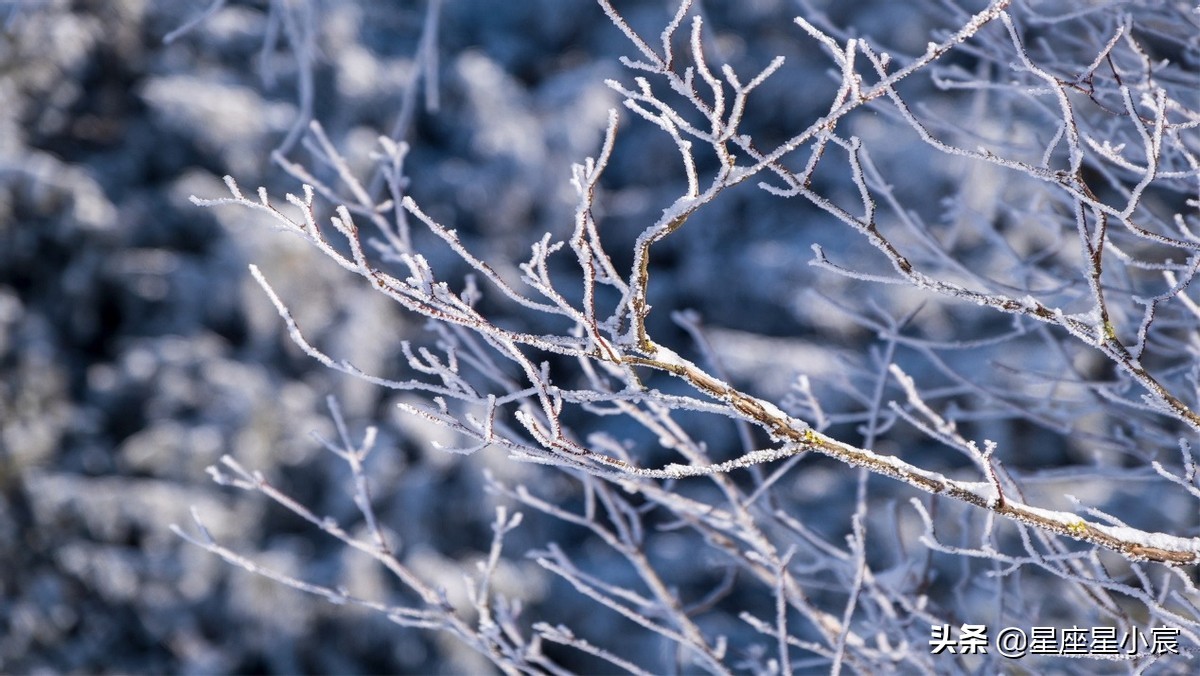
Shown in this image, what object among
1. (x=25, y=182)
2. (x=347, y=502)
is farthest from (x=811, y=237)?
(x=25, y=182)

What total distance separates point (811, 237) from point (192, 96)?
3110 mm

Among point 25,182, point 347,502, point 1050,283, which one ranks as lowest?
point 25,182

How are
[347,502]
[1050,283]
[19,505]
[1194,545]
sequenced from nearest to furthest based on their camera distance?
[1194,545] < [1050,283] < [19,505] < [347,502]

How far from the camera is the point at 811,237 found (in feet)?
16.2

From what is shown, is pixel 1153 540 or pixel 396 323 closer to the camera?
pixel 1153 540

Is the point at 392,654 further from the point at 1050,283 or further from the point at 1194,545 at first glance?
the point at 1194,545

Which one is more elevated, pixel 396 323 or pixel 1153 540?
pixel 1153 540

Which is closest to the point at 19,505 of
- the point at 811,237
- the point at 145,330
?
the point at 145,330

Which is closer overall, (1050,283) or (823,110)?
(1050,283)

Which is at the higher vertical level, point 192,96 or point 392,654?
point 192,96

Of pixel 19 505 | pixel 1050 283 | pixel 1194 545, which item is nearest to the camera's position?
pixel 1194 545

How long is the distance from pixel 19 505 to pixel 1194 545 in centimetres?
457

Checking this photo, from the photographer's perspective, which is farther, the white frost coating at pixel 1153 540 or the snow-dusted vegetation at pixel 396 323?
the snow-dusted vegetation at pixel 396 323

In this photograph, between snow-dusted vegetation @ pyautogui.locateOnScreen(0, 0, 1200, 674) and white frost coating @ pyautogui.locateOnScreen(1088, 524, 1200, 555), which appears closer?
white frost coating @ pyautogui.locateOnScreen(1088, 524, 1200, 555)
